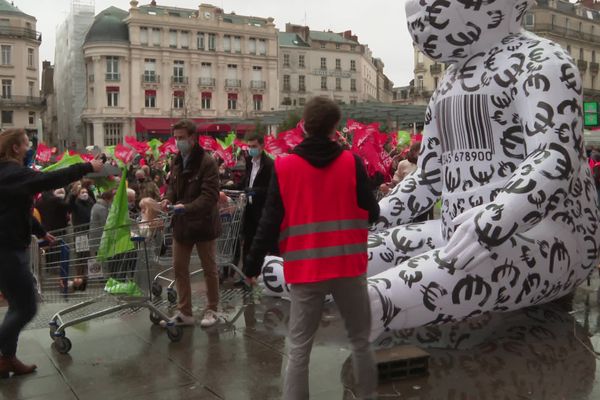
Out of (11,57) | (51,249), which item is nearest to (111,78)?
(11,57)

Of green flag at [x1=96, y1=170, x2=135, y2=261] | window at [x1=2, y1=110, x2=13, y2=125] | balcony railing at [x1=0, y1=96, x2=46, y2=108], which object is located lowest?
green flag at [x1=96, y1=170, x2=135, y2=261]

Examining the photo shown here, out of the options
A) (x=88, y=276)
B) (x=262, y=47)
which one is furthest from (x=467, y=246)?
(x=262, y=47)

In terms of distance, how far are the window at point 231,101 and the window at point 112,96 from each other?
1016 cm

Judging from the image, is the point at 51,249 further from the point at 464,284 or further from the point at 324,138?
the point at 464,284

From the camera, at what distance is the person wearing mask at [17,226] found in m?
4.07

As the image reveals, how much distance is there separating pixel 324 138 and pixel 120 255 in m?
2.35

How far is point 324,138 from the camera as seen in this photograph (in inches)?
124

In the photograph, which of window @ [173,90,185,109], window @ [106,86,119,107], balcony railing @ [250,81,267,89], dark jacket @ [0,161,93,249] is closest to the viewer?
dark jacket @ [0,161,93,249]

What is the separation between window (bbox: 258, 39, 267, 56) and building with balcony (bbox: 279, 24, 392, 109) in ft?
18.3

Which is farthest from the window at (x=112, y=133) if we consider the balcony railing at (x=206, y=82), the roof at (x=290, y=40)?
the roof at (x=290, y=40)

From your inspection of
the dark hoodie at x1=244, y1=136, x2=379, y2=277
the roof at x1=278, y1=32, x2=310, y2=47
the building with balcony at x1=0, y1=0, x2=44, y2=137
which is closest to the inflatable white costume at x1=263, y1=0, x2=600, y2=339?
the dark hoodie at x1=244, y1=136, x2=379, y2=277

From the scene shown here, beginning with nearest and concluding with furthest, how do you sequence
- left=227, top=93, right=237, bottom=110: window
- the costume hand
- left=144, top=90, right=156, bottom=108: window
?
1. the costume hand
2. left=144, top=90, right=156, bottom=108: window
3. left=227, top=93, right=237, bottom=110: window

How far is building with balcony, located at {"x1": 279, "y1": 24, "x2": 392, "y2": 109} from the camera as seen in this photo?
7006 cm

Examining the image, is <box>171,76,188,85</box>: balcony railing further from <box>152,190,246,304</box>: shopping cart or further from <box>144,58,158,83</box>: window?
<box>152,190,246,304</box>: shopping cart
